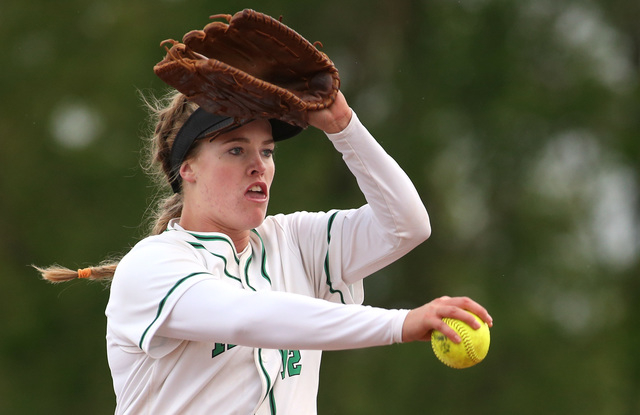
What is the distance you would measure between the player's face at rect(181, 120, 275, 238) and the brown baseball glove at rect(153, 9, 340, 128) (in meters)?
0.14

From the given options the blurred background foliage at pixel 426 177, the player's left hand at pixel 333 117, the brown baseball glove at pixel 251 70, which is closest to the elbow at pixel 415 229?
the player's left hand at pixel 333 117

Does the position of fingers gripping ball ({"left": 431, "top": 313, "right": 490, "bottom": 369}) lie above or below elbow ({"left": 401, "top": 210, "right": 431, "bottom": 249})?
below

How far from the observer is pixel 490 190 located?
10.7 meters

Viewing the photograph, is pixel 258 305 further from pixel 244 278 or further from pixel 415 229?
pixel 415 229

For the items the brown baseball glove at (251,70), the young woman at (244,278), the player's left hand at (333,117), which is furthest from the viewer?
the player's left hand at (333,117)

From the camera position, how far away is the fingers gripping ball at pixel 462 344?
112 inches

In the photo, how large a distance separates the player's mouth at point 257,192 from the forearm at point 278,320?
528 mm

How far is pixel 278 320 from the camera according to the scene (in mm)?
2922

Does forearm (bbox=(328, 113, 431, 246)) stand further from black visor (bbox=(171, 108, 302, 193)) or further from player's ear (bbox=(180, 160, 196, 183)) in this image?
player's ear (bbox=(180, 160, 196, 183))

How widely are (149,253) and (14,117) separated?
8173 mm

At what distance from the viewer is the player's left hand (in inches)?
137

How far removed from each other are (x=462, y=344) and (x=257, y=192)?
102 centimetres

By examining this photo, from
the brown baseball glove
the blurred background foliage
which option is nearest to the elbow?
the brown baseball glove

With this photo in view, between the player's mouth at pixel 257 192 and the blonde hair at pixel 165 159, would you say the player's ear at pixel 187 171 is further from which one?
the player's mouth at pixel 257 192
